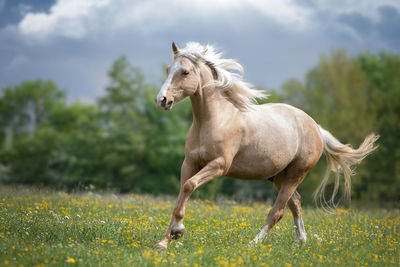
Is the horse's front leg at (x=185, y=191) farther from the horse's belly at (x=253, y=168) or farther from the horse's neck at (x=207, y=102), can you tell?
the horse's neck at (x=207, y=102)

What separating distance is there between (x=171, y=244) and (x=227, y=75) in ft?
8.72

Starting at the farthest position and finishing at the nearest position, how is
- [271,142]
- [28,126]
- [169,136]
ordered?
[28,126] < [169,136] < [271,142]

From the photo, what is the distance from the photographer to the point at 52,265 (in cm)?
436

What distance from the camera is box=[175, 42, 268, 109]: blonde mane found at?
19.9ft

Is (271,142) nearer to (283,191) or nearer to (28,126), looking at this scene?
(283,191)

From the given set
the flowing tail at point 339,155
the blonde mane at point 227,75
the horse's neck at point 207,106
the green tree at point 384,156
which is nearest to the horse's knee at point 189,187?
the horse's neck at point 207,106

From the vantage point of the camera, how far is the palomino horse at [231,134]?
563 centimetres

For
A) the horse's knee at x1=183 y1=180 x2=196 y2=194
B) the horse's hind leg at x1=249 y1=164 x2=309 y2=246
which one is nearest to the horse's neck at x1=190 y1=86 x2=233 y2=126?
the horse's knee at x1=183 y1=180 x2=196 y2=194

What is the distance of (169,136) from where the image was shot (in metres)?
39.6

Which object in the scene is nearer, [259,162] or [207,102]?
[207,102]

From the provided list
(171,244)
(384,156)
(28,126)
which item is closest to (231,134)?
(171,244)

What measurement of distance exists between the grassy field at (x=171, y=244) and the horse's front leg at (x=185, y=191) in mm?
164

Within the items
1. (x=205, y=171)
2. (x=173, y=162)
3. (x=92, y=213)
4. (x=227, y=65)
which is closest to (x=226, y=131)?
(x=205, y=171)

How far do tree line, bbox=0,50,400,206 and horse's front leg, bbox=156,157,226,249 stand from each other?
74.6 feet
